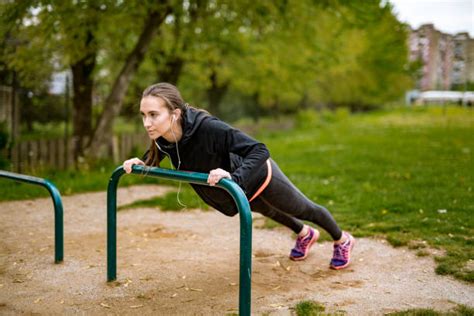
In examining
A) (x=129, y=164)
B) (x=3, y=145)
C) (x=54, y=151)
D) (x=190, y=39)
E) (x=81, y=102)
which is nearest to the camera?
(x=129, y=164)

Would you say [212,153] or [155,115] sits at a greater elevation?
[155,115]

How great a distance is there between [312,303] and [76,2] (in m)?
6.26

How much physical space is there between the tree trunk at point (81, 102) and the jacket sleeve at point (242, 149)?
6.99 m

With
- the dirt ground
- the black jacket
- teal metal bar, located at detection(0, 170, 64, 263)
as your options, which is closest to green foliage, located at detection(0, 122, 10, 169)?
the dirt ground

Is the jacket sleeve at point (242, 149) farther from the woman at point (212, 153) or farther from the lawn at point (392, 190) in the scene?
the lawn at point (392, 190)

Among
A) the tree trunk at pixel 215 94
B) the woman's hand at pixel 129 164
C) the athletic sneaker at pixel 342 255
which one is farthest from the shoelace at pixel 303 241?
the tree trunk at pixel 215 94

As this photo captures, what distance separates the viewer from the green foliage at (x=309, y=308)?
287cm

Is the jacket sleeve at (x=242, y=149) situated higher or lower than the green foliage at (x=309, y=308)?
higher

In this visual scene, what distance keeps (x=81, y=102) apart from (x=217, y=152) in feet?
24.0

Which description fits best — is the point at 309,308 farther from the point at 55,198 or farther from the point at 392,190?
the point at 392,190

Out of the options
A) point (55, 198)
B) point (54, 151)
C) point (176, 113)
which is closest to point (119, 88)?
point (54, 151)

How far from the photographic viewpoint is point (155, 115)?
3.07m

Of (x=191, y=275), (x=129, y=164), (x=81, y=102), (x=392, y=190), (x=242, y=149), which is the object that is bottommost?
(x=191, y=275)

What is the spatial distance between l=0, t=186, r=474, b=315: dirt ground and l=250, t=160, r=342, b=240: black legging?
1.36 ft
